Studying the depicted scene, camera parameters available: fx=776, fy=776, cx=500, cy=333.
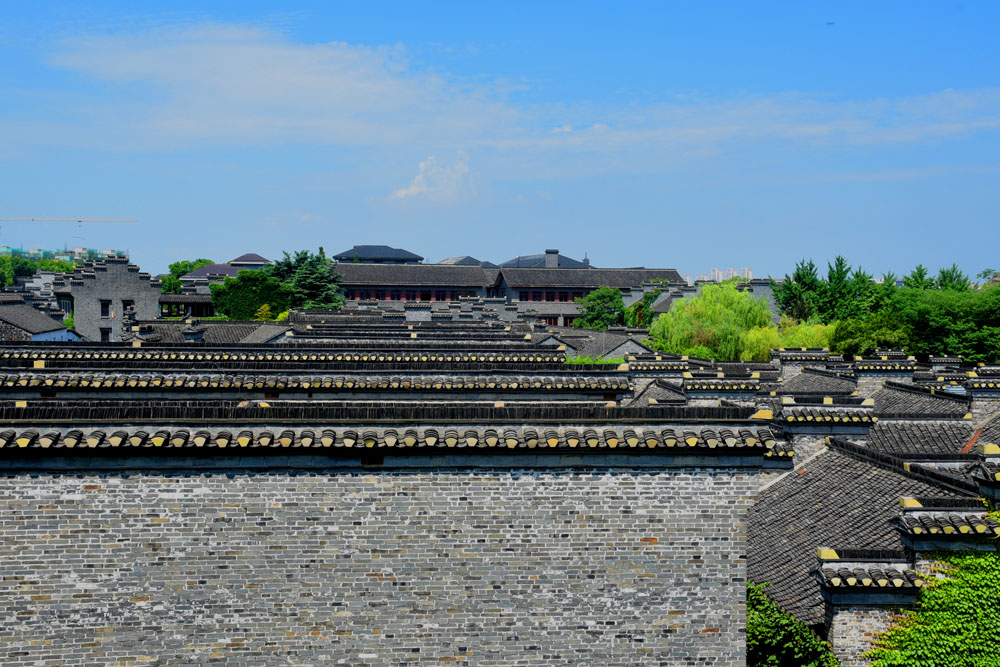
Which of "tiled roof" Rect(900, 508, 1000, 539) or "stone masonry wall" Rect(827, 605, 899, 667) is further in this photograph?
"stone masonry wall" Rect(827, 605, 899, 667)

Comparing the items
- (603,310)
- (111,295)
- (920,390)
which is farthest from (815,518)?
(603,310)

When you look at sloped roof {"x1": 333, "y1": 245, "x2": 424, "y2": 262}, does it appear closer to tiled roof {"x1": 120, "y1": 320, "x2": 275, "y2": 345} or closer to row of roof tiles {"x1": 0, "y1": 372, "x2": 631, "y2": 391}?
tiled roof {"x1": 120, "y1": 320, "x2": 275, "y2": 345}

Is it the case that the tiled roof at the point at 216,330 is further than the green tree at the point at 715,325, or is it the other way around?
the green tree at the point at 715,325

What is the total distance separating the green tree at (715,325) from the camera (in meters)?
50.7

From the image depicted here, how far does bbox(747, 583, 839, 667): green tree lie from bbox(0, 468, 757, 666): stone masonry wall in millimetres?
1533

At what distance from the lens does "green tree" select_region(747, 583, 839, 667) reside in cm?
1070

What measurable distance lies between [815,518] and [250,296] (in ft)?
181

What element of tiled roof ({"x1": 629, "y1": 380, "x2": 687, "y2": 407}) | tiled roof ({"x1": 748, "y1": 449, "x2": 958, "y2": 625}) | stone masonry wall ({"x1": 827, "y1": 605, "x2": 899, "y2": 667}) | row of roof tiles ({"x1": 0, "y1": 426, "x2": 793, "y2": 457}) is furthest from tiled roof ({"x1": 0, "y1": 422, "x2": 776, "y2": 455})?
tiled roof ({"x1": 629, "y1": 380, "x2": 687, "y2": 407})

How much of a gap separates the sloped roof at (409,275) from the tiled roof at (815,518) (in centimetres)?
6965

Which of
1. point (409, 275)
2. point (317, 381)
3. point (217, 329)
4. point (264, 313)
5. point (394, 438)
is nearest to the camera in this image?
point (394, 438)

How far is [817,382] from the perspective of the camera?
30344 millimetres

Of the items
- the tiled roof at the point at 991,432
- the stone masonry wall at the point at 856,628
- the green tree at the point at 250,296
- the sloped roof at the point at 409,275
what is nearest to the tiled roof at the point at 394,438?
the stone masonry wall at the point at 856,628

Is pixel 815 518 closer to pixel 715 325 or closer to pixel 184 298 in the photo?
pixel 715 325

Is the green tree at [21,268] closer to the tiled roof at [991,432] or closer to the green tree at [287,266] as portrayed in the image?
the green tree at [287,266]
